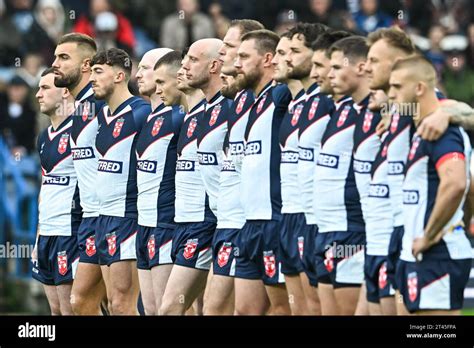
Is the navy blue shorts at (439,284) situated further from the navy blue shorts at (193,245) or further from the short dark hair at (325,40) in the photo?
the navy blue shorts at (193,245)

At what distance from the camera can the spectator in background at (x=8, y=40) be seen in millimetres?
19047

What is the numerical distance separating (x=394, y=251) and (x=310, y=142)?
150 centimetres

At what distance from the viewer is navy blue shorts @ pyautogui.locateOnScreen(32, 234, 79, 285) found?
1280 centimetres

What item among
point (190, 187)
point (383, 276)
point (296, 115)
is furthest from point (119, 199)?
→ point (383, 276)

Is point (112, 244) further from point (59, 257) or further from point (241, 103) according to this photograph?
point (241, 103)

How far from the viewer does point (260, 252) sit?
1100 cm

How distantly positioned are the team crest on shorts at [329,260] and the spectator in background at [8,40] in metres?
9.72

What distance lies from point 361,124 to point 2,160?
24.7 feet

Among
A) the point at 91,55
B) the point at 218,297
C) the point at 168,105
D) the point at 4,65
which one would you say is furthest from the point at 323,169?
the point at 4,65

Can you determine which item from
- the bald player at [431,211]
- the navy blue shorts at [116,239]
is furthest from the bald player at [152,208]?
the bald player at [431,211]

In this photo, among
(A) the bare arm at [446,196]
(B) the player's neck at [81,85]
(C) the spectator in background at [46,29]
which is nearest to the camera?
(A) the bare arm at [446,196]

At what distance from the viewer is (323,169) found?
10266mm

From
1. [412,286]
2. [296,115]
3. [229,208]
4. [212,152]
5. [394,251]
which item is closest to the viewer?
[412,286]

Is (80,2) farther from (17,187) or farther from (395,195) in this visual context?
(395,195)
